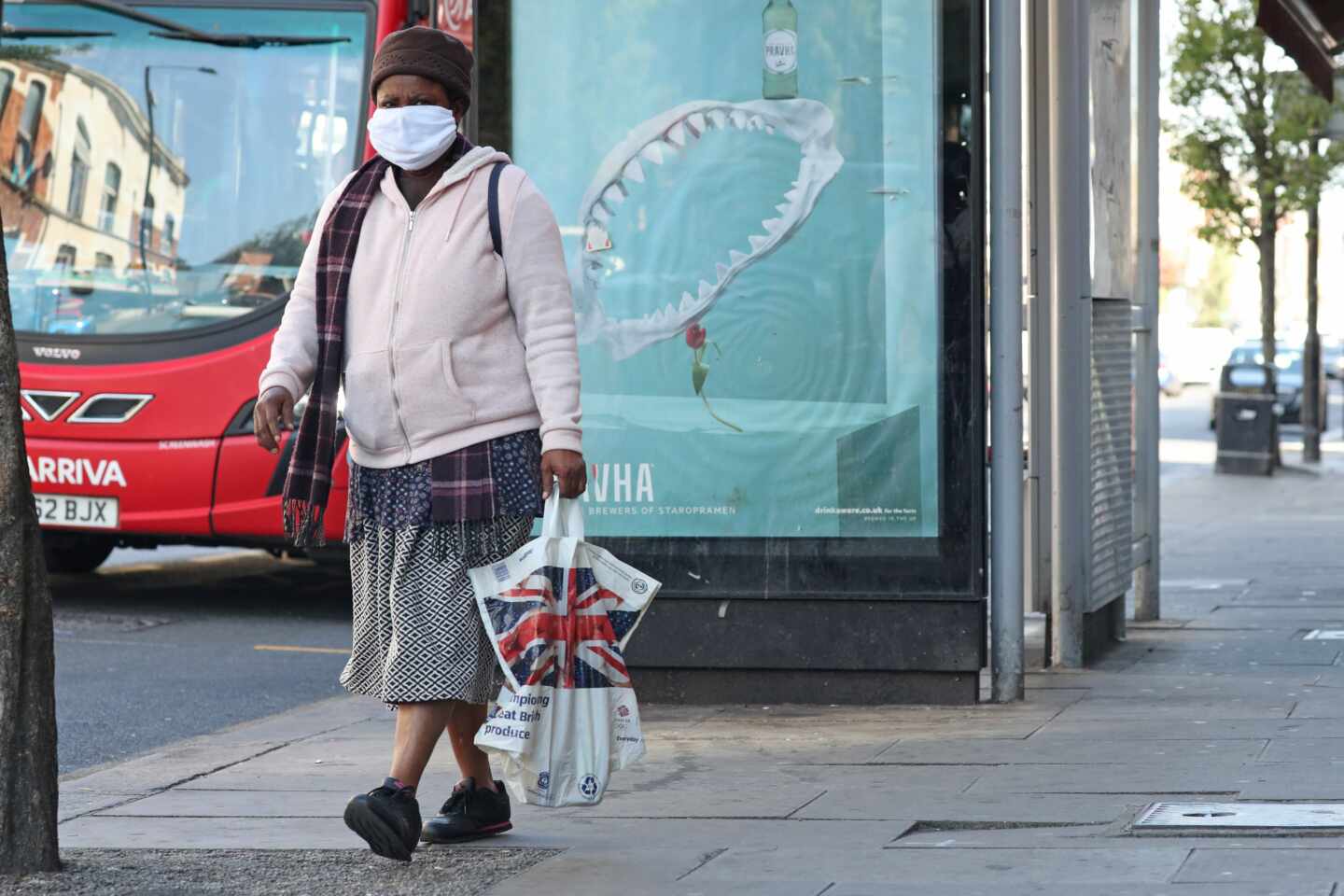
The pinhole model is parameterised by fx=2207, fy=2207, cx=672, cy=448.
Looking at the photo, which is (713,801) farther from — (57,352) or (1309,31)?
(1309,31)

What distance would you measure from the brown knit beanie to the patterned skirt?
2.82ft

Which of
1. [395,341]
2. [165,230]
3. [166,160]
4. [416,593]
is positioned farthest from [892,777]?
[166,160]

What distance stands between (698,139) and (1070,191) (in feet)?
4.76

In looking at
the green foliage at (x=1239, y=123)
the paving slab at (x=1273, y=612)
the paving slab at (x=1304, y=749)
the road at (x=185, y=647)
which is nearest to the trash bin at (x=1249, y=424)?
the green foliage at (x=1239, y=123)

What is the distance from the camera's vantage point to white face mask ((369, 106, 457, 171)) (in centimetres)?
484

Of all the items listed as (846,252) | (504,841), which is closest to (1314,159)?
(846,252)

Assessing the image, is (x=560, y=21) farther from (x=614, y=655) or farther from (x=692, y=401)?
(x=614, y=655)

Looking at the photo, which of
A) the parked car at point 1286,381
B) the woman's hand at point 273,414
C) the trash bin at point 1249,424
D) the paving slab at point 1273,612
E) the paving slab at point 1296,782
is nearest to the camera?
the woman's hand at point 273,414

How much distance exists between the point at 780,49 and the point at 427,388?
2.62 meters

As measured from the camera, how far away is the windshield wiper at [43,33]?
10.9 metres

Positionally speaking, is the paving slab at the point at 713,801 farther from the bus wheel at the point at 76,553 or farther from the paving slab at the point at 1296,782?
the bus wheel at the point at 76,553

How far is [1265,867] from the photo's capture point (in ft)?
14.4

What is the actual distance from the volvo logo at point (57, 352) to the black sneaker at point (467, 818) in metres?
6.23

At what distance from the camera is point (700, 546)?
23.3 ft
